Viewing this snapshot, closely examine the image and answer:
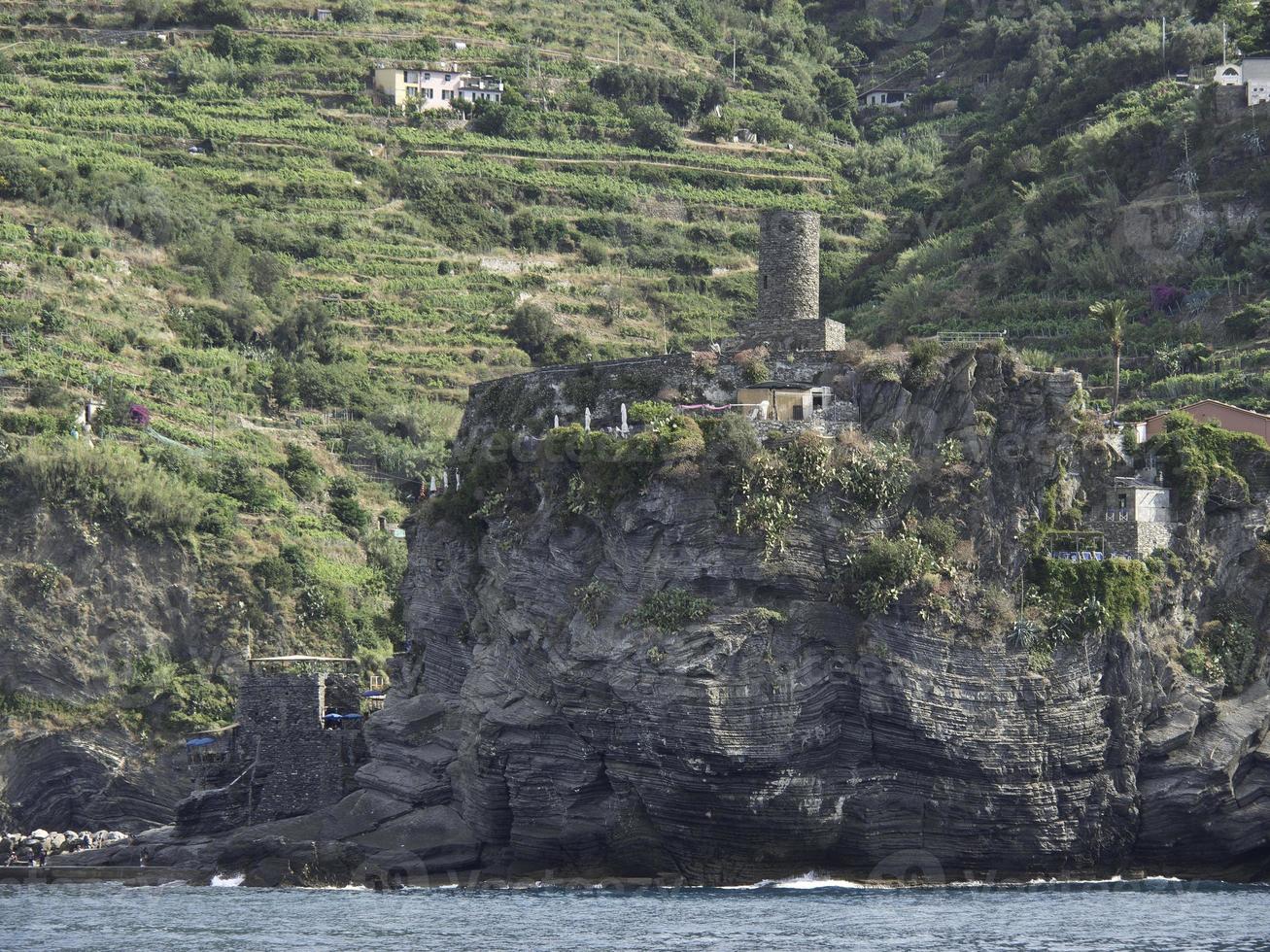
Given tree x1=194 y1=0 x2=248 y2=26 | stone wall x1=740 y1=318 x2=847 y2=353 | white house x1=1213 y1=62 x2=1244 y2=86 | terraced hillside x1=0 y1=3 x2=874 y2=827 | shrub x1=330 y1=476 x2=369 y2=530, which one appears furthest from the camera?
tree x1=194 y1=0 x2=248 y2=26

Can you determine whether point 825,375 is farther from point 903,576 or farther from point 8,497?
point 8,497

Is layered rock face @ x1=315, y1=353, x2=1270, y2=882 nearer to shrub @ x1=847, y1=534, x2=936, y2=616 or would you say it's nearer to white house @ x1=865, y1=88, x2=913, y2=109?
shrub @ x1=847, y1=534, x2=936, y2=616

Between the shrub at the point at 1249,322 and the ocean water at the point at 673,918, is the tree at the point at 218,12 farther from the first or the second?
the ocean water at the point at 673,918

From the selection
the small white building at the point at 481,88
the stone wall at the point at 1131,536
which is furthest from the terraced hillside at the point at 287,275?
the stone wall at the point at 1131,536

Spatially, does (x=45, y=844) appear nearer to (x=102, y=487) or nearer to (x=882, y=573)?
(x=102, y=487)

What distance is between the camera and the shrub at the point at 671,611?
66.1 m

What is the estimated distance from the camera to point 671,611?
66.2 m

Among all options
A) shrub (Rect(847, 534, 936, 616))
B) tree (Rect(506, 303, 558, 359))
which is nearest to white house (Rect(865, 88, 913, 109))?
tree (Rect(506, 303, 558, 359))

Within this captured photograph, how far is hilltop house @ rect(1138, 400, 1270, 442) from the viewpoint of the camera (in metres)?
78.4

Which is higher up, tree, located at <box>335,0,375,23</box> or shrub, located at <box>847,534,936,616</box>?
tree, located at <box>335,0,375,23</box>

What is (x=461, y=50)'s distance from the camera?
15188 cm

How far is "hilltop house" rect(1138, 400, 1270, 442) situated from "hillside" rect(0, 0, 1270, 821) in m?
6.06

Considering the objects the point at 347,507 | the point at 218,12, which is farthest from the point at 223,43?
the point at 347,507

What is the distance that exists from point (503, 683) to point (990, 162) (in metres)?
58.0
